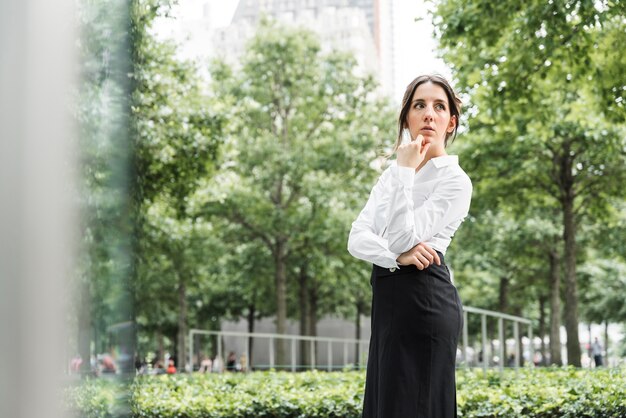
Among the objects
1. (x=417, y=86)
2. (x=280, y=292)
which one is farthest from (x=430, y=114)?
(x=280, y=292)

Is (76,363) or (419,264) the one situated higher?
(419,264)

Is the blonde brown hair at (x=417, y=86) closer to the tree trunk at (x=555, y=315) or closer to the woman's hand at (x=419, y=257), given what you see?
the woman's hand at (x=419, y=257)

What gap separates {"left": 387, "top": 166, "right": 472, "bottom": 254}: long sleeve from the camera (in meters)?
2.54

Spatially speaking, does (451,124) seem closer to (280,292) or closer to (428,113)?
(428,113)

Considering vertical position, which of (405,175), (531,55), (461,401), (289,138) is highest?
(289,138)

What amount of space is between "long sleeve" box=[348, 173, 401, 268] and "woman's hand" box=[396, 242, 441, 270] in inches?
1.2

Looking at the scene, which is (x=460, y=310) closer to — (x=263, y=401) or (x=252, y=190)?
(x=263, y=401)

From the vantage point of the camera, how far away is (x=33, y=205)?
115cm

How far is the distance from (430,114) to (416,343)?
32.4 inches

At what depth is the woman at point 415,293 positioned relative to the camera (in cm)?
256

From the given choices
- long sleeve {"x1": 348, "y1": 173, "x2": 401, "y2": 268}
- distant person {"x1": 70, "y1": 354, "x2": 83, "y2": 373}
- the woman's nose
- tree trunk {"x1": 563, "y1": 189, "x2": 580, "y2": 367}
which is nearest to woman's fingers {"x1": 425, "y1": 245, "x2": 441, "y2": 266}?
long sleeve {"x1": 348, "y1": 173, "x2": 401, "y2": 268}

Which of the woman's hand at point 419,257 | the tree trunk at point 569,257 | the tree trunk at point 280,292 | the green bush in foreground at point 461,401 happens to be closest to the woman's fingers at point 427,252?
the woman's hand at point 419,257

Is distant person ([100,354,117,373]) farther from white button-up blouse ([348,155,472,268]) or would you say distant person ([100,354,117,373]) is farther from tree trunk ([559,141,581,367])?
tree trunk ([559,141,581,367])

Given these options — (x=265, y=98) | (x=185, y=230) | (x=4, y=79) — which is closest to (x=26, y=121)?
(x=4, y=79)
